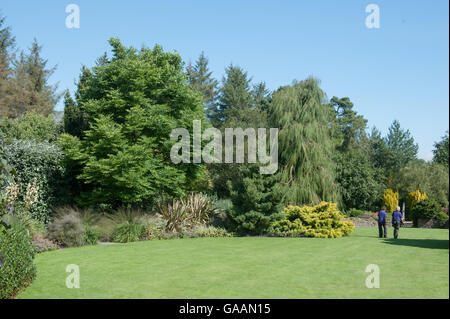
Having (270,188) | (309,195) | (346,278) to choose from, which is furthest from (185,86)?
(346,278)

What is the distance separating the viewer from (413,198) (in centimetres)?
2955

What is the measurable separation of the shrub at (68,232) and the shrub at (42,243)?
28 cm

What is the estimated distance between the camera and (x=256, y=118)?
3475cm

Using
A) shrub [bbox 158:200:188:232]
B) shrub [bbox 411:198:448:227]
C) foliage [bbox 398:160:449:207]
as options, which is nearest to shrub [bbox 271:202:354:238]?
shrub [bbox 158:200:188:232]

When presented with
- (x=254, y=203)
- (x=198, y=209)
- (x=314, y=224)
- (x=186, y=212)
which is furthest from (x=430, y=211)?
(x=186, y=212)

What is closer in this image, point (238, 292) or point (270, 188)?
point (238, 292)

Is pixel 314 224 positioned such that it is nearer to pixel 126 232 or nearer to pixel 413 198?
pixel 126 232

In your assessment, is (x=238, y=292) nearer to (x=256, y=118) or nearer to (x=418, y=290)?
(x=418, y=290)

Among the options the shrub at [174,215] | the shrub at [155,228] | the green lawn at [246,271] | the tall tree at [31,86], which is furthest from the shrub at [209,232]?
the tall tree at [31,86]

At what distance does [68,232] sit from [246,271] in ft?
24.0

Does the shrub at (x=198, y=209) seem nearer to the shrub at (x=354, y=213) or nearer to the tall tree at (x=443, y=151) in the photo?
the tall tree at (x=443, y=151)

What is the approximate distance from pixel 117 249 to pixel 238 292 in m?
6.83

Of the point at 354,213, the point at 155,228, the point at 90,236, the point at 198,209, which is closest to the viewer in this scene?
the point at 90,236
